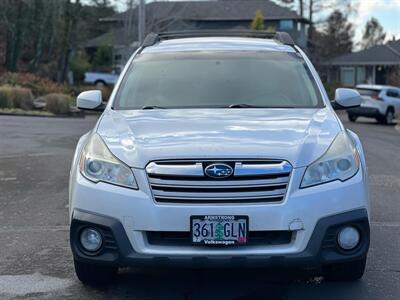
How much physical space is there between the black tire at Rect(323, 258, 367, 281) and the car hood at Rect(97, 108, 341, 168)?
96 centimetres

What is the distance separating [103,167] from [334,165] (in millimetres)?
1492

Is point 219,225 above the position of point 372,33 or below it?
below

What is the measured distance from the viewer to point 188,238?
4.43 metres

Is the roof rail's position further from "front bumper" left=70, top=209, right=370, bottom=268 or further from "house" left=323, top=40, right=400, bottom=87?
"house" left=323, top=40, right=400, bottom=87

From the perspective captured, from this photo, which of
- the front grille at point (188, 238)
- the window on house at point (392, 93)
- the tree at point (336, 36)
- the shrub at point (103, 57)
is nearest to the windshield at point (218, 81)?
the front grille at point (188, 238)

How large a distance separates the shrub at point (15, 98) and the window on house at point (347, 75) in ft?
115

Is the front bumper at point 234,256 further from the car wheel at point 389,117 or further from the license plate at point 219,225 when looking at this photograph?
the car wheel at point 389,117

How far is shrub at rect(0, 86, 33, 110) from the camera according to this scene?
88.4 ft

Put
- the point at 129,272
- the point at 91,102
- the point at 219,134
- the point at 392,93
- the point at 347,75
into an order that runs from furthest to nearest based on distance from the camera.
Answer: the point at 347,75, the point at 392,93, the point at 91,102, the point at 129,272, the point at 219,134

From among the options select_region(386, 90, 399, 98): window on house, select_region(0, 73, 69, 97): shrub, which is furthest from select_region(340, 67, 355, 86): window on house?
select_region(0, 73, 69, 97): shrub

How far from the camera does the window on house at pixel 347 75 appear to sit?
191 feet

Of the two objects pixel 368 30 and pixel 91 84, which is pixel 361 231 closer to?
pixel 91 84

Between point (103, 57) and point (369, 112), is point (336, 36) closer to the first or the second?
point (103, 57)

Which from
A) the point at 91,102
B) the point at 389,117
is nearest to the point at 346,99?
the point at 91,102
